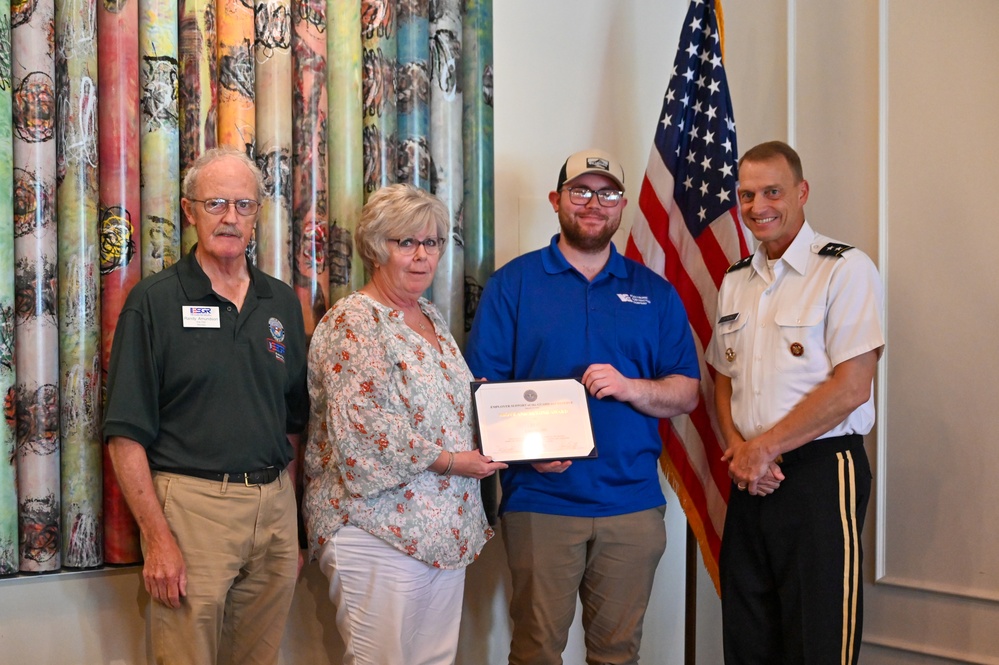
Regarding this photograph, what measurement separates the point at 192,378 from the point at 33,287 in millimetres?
563

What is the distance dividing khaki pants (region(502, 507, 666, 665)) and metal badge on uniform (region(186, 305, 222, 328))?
113 cm

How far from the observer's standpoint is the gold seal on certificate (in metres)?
2.60

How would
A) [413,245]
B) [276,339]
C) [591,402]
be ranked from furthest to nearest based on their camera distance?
1. [591,402]
2. [413,245]
3. [276,339]

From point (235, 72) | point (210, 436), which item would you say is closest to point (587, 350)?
point (210, 436)

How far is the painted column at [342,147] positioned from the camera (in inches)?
119

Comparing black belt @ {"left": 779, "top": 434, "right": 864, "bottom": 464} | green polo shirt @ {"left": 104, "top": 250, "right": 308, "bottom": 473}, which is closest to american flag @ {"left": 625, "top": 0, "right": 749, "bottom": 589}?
black belt @ {"left": 779, "top": 434, "right": 864, "bottom": 464}

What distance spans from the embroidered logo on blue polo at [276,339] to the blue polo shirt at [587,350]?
654 millimetres

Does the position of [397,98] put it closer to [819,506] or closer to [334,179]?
[334,179]

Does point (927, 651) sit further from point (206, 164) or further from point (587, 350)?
point (206, 164)

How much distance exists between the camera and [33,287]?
7.94 feet

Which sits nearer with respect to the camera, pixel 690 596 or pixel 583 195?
pixel 583 195

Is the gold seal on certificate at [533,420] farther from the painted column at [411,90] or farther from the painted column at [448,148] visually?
the painted column at [411,90]

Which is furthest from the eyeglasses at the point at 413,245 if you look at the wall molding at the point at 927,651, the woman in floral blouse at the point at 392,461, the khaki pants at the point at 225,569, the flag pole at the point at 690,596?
the wall molding at the point at 927,651

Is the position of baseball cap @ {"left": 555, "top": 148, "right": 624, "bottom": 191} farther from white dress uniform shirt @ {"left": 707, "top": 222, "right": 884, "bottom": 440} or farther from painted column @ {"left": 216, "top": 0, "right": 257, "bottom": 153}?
painted column @ {"left": 216, "top": 0, "right": 257, "bottom": 153}
